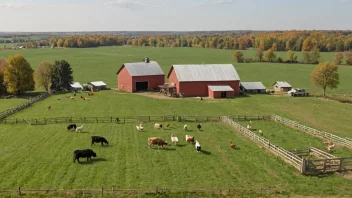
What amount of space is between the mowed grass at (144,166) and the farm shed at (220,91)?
24.4m

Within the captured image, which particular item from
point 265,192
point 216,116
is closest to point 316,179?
point 265,192

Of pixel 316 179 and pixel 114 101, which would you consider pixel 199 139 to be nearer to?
pixel 316 179

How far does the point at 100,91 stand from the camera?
62750mm

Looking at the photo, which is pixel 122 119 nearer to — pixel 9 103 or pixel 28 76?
pixel 9 103

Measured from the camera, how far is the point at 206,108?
1836 inches

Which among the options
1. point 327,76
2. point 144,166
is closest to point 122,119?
point 144,166

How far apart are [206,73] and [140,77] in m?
12.2

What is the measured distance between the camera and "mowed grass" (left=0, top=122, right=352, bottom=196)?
20.0 metres

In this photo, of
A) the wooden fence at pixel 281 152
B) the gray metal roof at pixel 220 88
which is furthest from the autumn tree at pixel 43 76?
the wooden fence at pixel 281 152

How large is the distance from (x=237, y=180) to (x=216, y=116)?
64.5 feet

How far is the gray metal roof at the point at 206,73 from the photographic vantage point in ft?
192

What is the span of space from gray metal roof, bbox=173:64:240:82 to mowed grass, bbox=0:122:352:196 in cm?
2807

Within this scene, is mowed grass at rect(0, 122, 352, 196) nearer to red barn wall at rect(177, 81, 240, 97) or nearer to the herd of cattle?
the herd of cattle

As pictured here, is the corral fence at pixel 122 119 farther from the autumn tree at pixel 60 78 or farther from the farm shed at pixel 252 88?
the autumn tree at pixel 60 78
